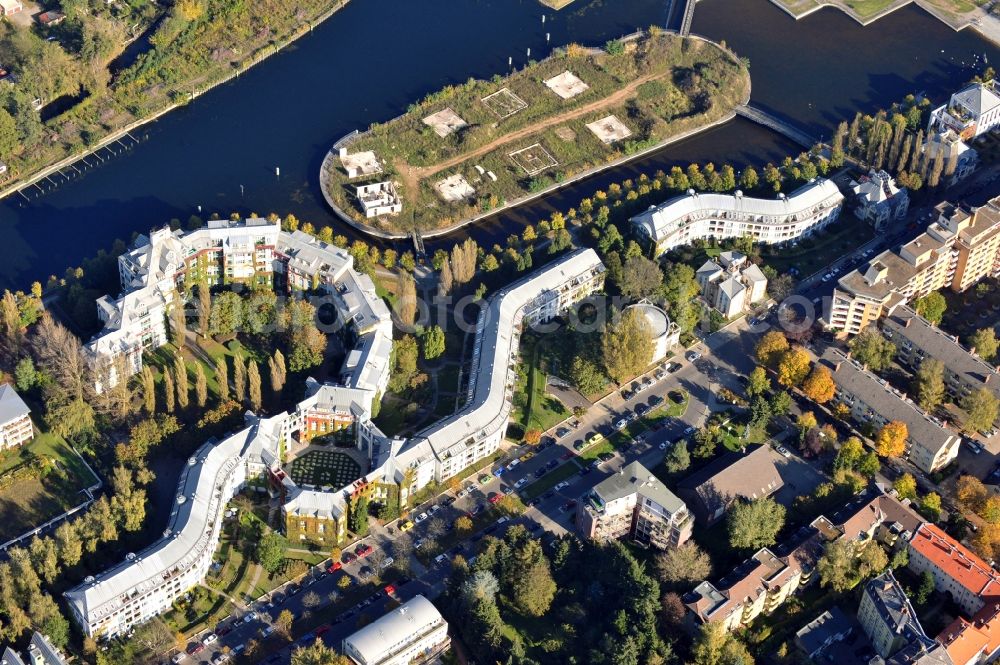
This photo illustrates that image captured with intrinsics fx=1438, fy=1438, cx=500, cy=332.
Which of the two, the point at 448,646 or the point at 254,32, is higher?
the point at 254,32

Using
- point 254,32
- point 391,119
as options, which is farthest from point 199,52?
point 391,119

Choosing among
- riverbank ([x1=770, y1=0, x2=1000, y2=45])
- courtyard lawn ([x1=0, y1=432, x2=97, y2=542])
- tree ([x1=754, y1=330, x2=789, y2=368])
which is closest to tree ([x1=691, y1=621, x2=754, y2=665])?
tree ([x1=754, y1=330, x2=789, y2=368])

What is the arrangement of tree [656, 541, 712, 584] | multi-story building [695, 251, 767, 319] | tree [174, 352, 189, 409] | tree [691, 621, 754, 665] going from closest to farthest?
tree [691, 621, 754, 665]
tree [656, 541, 712, 584]
tree [174, 352, 189, 409]
multi-story building [695, 251, 767, 319]

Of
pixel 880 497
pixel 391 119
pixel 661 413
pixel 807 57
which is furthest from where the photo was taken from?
pixel 807 57

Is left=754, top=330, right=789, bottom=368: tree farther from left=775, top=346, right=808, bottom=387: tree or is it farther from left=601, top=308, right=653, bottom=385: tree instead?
left=601, top=308, right=653, bottom=385: tree

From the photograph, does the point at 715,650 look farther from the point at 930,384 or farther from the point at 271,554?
the point at 930,384

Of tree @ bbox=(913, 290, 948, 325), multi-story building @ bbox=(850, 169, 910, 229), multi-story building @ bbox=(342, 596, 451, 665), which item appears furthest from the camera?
multi-story building @ bbox=(850, 169, 910, 229)

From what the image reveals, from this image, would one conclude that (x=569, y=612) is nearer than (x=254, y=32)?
Yes

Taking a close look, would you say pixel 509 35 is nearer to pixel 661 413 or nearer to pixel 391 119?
pixel 391 119
